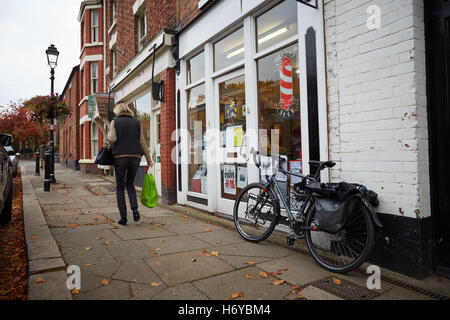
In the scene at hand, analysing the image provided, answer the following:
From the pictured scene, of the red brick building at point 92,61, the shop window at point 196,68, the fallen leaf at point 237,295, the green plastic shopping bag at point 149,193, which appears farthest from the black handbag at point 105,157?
the red brick building at point 92,61

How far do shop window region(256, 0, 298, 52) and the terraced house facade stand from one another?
18 mm

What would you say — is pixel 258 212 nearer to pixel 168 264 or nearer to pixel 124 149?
pixel 168 264

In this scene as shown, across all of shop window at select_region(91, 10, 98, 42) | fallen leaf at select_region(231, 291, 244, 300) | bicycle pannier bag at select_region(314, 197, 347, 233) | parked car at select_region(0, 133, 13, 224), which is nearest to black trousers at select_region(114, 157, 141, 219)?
parked car at select_region(0, 133, 13, 224)

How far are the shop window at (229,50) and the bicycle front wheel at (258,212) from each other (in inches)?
99.2

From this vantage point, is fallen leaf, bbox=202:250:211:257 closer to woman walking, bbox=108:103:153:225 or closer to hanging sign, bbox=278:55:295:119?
woman walking, bbox=108:103:153:225

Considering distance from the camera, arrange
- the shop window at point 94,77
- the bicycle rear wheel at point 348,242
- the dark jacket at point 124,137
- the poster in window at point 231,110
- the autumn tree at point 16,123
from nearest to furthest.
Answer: the bicycle rear wheel at point 348,242, the dark jacket at point 124,137, the poster in window at point 231,110, the shop window at point 94,77, the autumn tree at point 16,123

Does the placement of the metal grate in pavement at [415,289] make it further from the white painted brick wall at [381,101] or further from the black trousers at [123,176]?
the black trousers at [123,176]

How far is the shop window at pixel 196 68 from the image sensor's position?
647cm

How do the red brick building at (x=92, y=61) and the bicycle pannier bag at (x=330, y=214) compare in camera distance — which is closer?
the bicycle pannier bag at (x=330, y=214)

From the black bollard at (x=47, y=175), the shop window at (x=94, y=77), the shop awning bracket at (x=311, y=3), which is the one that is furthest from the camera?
the shop window at (x=94, y=77)

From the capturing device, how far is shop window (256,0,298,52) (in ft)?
13.9

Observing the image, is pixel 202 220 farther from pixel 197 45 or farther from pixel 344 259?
pixel 197 45

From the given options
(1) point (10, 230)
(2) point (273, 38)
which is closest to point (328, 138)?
(2) point (273, 38)

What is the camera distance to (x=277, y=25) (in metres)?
4.48
